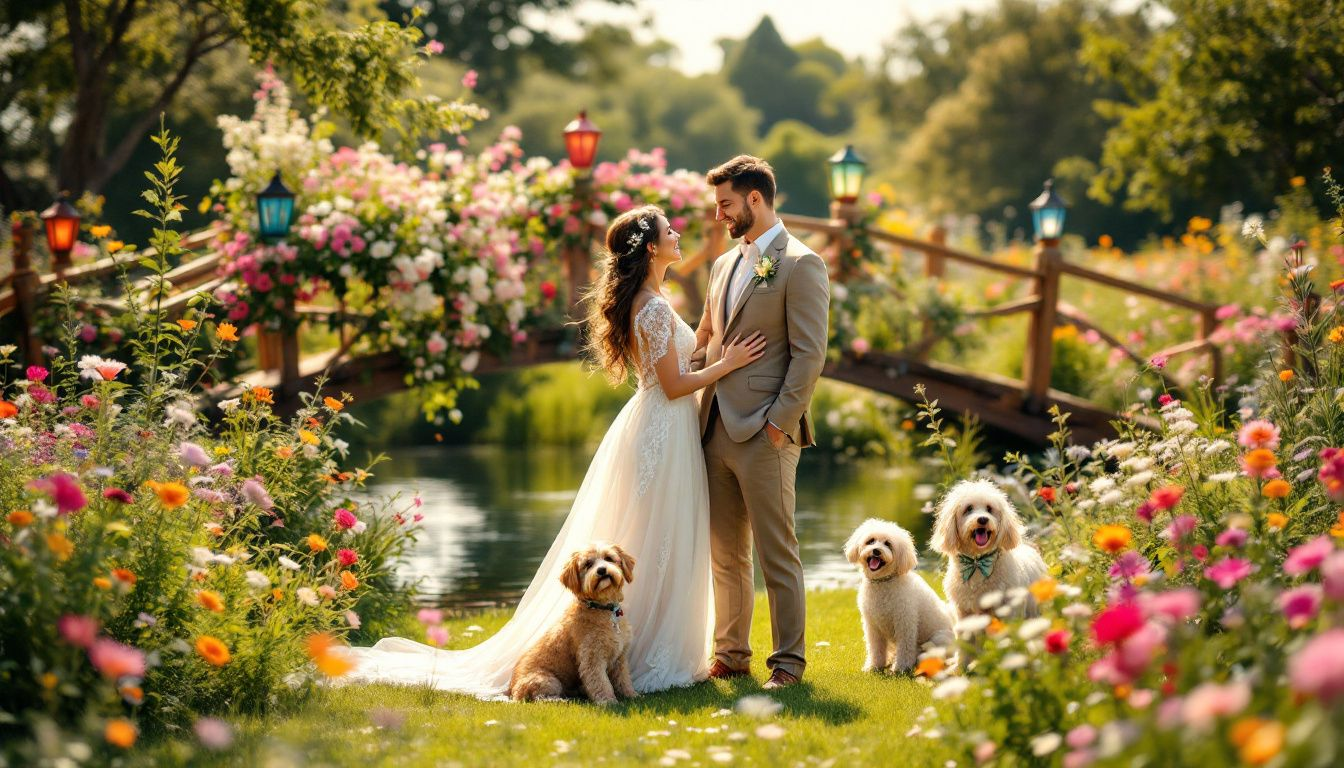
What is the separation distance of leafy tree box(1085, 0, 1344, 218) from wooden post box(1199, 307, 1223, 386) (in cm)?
280

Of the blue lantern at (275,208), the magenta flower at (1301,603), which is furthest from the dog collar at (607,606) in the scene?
the blue lantern at (275,208)

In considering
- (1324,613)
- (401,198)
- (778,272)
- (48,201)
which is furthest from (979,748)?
(48,201)

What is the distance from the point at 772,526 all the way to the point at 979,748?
6.96ft

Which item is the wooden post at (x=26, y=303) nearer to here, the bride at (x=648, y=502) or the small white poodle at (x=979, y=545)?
the bride at (x=648, y=502)

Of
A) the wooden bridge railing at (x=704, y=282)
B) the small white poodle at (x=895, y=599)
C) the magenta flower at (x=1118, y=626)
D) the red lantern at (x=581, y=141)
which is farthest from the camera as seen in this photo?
the red lantern at (x=581, y=141)

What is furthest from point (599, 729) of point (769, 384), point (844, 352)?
point (844, 352)

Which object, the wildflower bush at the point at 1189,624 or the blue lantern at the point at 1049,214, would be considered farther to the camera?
the blue lantern at the point at 1049,214

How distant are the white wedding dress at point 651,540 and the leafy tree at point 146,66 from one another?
3.68m

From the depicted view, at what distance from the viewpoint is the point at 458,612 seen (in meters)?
8.78

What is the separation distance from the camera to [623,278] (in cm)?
583

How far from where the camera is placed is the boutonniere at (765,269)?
555 centimetres

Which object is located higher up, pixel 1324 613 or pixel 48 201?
pixel 48 201

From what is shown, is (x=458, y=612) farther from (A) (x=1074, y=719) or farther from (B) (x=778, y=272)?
(A) (x=1074, y=719)

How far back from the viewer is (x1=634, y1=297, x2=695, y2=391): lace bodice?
5.70 m
